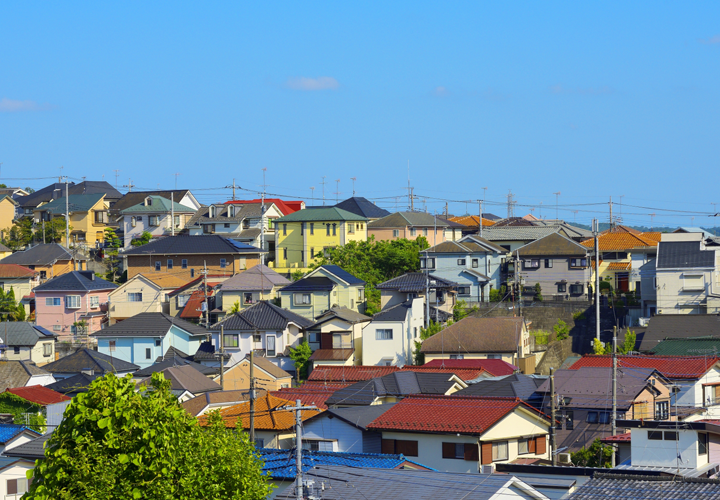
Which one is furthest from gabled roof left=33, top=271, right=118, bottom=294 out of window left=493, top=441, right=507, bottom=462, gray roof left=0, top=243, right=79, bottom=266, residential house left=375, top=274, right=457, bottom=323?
window left=493, top=441, right=507, bottom=462

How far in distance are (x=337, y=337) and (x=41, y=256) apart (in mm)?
25277

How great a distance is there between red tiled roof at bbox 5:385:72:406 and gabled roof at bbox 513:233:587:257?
25.7 meters

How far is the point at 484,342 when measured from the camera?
1444 inches

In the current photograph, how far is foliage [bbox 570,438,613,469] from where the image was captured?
68.0 feet

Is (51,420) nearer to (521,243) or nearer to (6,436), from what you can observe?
(6,436)

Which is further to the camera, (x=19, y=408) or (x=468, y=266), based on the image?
(x=468, y=266)

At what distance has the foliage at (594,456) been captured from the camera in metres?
20.7

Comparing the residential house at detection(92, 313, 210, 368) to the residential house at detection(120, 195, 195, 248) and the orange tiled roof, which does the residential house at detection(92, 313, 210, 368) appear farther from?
the residential house at detection(120, 195, 195, 248)

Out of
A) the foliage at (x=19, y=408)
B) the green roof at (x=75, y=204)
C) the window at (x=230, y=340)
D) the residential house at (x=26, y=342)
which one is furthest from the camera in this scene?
the green roof at (x=75, y=204)

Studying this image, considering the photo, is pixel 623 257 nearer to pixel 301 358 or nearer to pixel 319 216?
pixel 319 216

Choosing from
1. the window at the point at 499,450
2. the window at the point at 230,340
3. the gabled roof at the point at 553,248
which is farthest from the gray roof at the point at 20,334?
the window at the point at 499,450

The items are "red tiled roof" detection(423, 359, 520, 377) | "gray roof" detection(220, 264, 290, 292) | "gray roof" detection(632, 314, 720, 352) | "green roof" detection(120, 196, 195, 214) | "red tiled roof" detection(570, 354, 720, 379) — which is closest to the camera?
"red tiled roof" detection(570, 354, 720, 379)

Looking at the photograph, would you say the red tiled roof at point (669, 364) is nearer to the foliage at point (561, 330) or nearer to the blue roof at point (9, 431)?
the foliage at point (561, 330)

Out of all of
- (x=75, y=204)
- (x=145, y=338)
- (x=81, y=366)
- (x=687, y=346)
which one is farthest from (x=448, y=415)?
(x=75, y=204)
